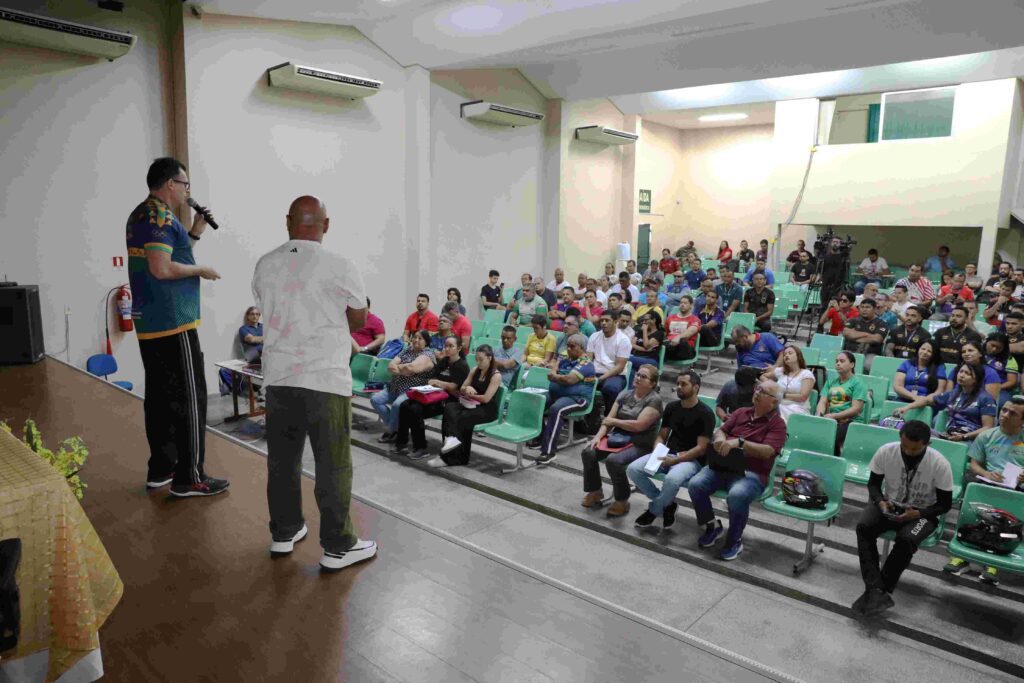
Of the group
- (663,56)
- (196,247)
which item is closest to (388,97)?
Result: (196,247)

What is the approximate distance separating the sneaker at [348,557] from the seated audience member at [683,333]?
18.2 feet

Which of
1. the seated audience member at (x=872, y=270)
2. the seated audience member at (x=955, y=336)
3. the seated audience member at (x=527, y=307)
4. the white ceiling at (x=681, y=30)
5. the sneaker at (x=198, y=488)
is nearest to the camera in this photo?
the sneaker at (x=198, y=488)

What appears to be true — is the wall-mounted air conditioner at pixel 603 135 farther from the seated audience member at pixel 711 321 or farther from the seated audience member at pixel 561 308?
the seated audience member at pixel 711 321

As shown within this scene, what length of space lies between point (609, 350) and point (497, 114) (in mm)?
4676

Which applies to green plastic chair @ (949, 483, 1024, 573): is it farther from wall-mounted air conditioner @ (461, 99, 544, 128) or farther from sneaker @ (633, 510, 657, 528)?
wall-mounted air conditioner @ (461, 99, 544, 128)

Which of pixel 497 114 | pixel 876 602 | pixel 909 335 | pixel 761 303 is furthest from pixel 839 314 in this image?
pixel 497 114

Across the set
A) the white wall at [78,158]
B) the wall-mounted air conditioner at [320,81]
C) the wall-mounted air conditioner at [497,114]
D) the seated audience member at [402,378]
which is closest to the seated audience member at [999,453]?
the seated audience member at [402,378]

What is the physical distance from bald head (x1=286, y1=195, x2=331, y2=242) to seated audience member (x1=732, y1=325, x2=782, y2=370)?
495 cm

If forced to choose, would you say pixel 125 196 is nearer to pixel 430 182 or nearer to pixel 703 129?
pixel 430 182

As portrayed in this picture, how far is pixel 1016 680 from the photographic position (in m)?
3.07

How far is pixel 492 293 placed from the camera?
9875mm

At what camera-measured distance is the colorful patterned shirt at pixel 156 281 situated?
8.32 feet

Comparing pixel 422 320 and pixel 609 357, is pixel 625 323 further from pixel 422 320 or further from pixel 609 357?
pixel 422 320

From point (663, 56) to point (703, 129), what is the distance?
271 inches
